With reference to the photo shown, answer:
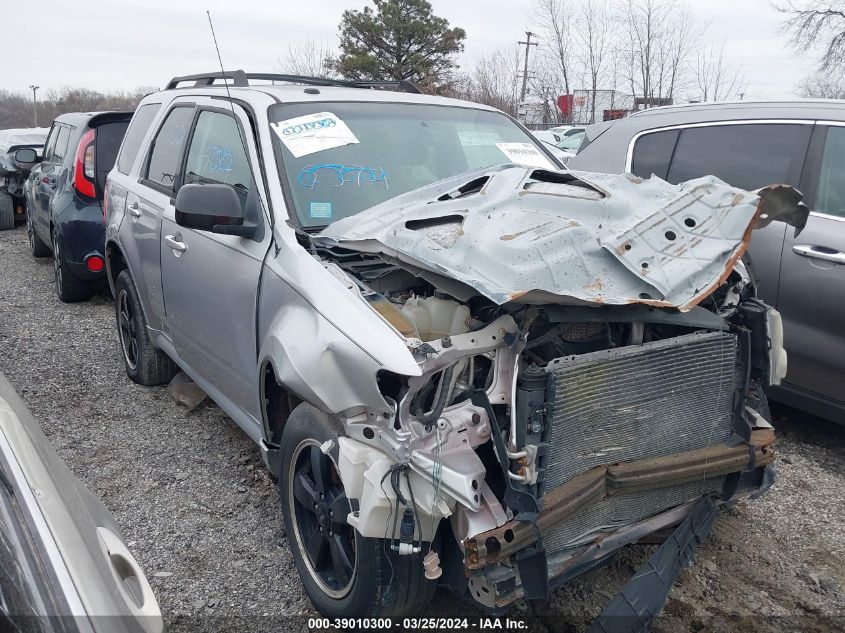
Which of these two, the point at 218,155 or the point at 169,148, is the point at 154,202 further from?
the point at 218,155

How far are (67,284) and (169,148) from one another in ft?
11.2

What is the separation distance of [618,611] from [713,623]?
702 millimetres

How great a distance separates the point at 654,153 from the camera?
4.82 metres

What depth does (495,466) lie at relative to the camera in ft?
7.30

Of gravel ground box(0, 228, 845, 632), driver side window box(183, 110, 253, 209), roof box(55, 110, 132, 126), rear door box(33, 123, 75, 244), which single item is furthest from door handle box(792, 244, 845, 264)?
rear door box(33, 123, 75, 244)

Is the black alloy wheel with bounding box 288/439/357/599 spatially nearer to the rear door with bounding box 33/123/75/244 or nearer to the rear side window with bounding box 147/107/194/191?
the rear side window with bounding box 147/107/194/191

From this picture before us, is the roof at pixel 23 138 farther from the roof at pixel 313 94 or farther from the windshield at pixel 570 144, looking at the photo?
the roof at pixel 313 94

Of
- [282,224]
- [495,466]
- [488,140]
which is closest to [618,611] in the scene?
[495,466]

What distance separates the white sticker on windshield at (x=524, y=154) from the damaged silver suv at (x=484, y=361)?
692 millimetres

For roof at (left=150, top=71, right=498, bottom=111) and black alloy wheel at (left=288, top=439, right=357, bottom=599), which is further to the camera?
roof at (left=150, top=71, right=498, bottom=111)

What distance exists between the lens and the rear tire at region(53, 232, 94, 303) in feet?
22.6

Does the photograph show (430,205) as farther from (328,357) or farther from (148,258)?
(148,258)

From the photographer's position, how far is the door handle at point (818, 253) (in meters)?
3.60

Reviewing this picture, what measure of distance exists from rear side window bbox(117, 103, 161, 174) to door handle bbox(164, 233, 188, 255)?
123 cm
